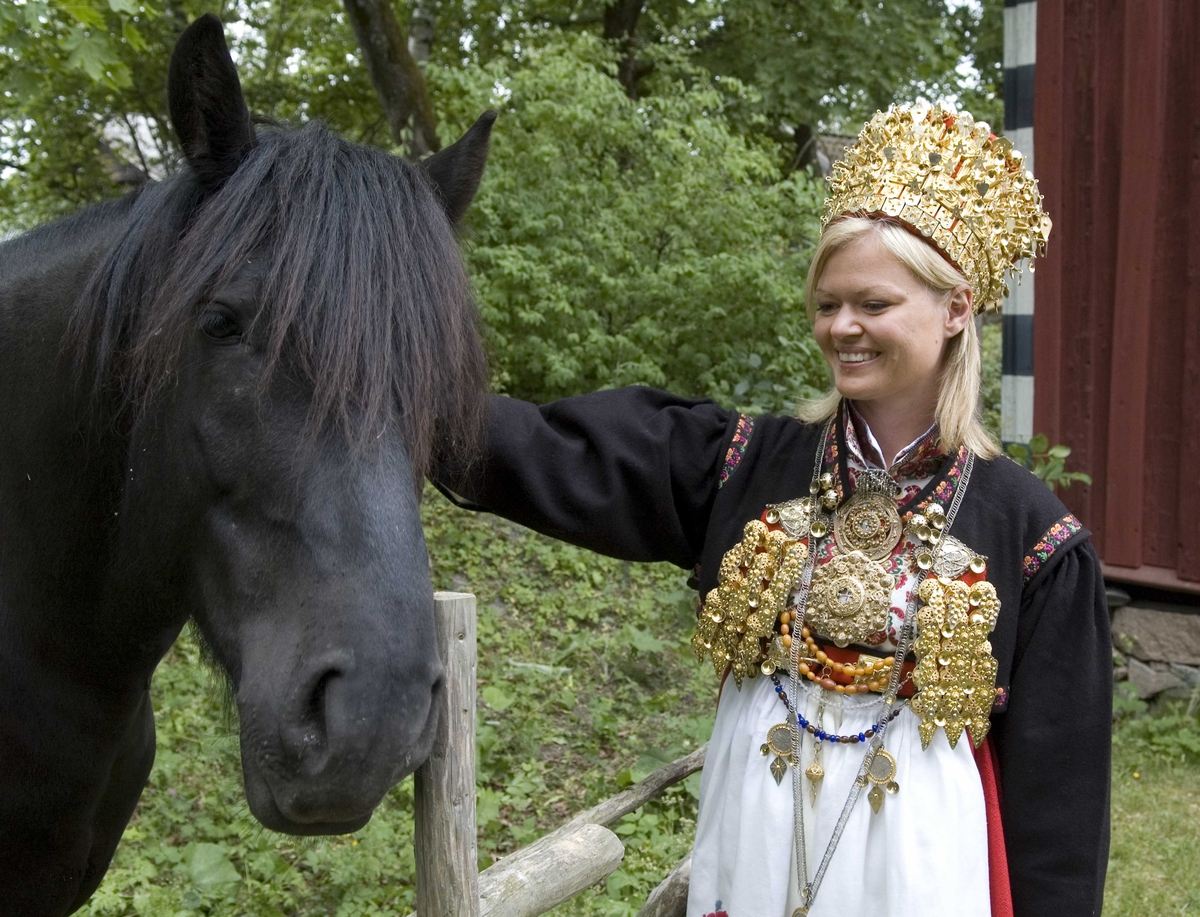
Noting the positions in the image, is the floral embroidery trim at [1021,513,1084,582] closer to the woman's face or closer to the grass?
the woman's face

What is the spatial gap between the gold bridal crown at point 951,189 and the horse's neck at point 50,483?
134cm

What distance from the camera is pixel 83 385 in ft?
5.83

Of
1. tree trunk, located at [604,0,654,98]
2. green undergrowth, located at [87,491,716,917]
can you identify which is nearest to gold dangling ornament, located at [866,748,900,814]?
green undergrowth, located at [87,491,716,917]

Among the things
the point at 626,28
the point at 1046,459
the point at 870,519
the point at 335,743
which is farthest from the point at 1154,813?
the point at 626,28

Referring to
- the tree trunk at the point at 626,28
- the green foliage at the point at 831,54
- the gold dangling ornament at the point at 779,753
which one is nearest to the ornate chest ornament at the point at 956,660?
the gold dangling ornament at the point at 779,753

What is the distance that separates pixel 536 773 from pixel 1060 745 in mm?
2801

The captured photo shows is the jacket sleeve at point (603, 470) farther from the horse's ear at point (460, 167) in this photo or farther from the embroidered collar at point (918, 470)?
the horse's ear at point (460, 167)

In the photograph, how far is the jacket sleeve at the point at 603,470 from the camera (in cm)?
203

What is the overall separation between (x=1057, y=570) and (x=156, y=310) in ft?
5.08

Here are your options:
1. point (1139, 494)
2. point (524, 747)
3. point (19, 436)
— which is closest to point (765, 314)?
point (1139, 494)

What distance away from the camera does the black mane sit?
4.85ft

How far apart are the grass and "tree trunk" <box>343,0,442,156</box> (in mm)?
3668

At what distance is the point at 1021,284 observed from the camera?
5500 millimetres

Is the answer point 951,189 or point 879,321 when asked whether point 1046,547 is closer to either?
point 879,321
